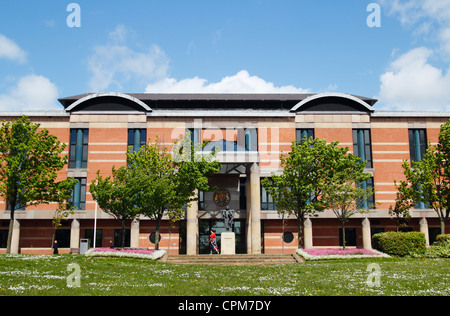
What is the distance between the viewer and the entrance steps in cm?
2877

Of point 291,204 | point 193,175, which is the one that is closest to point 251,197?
point 291,204

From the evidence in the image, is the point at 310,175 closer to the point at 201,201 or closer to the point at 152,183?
the point at 152,183

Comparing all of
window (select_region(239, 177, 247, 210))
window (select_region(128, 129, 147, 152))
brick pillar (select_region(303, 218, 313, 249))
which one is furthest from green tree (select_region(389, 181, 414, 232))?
window (select_region(128, 129, 147, 152))

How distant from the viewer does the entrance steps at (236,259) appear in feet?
94.4

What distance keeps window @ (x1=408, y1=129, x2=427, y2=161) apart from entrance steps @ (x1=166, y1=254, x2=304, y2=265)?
1921 cm

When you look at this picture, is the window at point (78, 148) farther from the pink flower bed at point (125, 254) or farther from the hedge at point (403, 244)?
the hedge at point (403, 244)

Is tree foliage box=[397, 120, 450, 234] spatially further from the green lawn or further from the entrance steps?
the green lawn

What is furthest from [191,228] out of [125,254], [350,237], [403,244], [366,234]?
[403,244]

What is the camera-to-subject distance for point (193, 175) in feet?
99.0

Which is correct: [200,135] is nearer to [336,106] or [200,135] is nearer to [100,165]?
[100,165]

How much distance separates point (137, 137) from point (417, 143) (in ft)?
89.7

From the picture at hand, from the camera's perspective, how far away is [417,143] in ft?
137

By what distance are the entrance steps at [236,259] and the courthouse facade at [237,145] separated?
31.5ft

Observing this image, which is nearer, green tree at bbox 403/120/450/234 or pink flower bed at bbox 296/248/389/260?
pink flower bed at bbox 296/248/389/260
